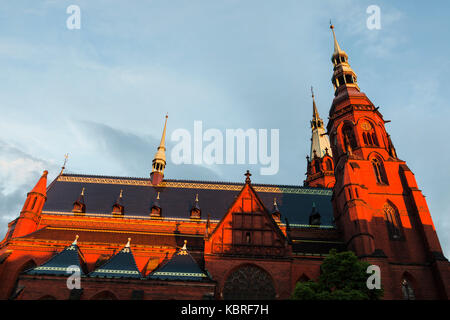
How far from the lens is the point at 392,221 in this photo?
3384 cm

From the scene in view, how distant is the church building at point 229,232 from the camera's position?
26406mm

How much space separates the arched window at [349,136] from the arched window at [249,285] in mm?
20979

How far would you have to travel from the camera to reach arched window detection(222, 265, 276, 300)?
26703 mm

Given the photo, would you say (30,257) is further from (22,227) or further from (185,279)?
(185,279)

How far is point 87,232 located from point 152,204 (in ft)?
27.7

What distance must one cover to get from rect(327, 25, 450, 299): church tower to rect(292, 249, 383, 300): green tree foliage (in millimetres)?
5937

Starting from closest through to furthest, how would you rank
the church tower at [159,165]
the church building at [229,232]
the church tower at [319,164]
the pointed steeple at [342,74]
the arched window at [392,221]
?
the church building at [229,232] → the arched window at [392,221] → the pointed steeple at [342,74] → the church tower at [159,165] → the church tower at [319,164]

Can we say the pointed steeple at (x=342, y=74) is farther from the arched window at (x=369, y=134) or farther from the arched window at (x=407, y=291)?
the arched window at (x=407, y=291)

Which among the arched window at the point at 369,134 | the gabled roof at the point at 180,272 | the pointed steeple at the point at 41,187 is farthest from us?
the arched window at the point at 369,134

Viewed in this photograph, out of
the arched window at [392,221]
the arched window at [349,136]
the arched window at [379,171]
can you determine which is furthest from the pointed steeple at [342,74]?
the arched window at [392,221]

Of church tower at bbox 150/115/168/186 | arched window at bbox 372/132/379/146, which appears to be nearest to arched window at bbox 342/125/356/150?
arched window at bbox 372/132/379/146

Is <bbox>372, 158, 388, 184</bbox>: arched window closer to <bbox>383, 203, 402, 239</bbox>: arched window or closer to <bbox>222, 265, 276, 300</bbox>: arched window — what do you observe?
<bbox>383, 203, 402, 239</bbox>: arched window
